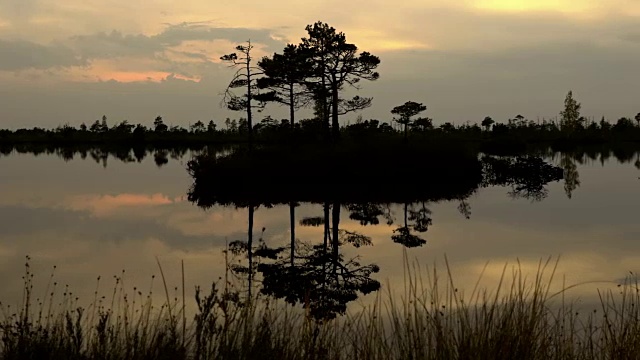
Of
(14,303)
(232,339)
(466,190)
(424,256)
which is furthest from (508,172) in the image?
(232,339)

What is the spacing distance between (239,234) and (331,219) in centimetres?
437

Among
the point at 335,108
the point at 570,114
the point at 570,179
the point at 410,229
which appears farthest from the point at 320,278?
the point at 570,114

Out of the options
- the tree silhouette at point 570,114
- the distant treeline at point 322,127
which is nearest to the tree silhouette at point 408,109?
the distant treeline at point 322,127

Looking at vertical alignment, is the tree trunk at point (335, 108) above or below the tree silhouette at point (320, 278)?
above

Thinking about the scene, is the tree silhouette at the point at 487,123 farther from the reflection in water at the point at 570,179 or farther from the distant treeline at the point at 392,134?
the reflection in water at the point at 570,179

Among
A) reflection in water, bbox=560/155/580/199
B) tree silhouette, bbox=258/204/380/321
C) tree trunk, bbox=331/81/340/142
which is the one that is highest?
tree trunk, bbox=331/81/340/142

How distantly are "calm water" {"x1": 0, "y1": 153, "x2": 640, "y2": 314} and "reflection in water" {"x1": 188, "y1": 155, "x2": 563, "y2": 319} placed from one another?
523mm

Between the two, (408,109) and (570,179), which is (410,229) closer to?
(570,179)

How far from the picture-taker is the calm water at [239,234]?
14.6 meters

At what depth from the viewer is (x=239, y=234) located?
20625 mm

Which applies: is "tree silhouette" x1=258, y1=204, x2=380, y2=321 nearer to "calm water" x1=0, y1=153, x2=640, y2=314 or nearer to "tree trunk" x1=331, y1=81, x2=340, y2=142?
"calm water" x1=0, y1=153, x2=640, y2=314

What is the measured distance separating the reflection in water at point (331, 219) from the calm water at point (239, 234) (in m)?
0.52

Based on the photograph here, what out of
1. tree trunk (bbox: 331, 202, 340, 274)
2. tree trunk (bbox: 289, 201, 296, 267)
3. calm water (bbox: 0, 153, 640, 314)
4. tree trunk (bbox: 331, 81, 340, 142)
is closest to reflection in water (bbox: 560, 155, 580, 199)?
calm water (bbox: 0, 153, 640, 314)

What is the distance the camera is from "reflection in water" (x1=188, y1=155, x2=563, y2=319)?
42.2 feet
